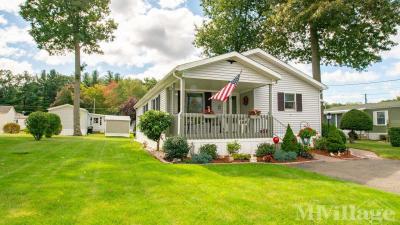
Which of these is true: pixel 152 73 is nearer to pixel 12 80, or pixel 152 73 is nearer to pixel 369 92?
pixel 12 80

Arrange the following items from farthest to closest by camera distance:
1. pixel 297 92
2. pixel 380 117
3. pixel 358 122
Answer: pixel 380 117
pixel 358 122
pixel 297 92

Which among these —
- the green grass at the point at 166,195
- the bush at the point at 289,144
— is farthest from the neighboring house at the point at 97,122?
the green grass at the point at 166,195

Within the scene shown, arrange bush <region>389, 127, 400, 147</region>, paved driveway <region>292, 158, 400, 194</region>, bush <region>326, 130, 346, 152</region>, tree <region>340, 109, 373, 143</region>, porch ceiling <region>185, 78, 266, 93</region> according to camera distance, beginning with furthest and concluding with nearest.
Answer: tree <region>340, 109, 373, 143</region> < bush <region>389, 127, 400, 147</region> < porch ceiling <region>185, 78, 266, 93</region> < bush <region>326, 130, 346, 152</region> < paved driveway <region>292, 158, 400, 194</region>

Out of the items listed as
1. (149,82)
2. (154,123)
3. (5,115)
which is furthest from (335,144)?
(149,82)

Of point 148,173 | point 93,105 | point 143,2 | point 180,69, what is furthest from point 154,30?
point 93,105

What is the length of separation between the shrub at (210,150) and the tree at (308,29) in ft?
40.2

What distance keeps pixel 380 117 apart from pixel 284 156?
19.9 metres

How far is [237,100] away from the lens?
1644cm

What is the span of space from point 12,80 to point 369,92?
245ft

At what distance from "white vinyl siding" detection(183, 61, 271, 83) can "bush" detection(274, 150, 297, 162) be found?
12.2ft

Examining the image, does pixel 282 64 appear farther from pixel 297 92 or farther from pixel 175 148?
pixel 175 148

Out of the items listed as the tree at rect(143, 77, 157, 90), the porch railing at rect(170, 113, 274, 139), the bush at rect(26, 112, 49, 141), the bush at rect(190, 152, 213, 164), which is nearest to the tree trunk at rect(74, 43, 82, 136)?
the bush at rect(26, 112, 49, 141)

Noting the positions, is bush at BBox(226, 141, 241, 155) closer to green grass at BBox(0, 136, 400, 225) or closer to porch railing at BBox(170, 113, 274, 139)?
porch railing at BBox(170, 113, 274, 139)

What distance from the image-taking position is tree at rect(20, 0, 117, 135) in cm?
2638
